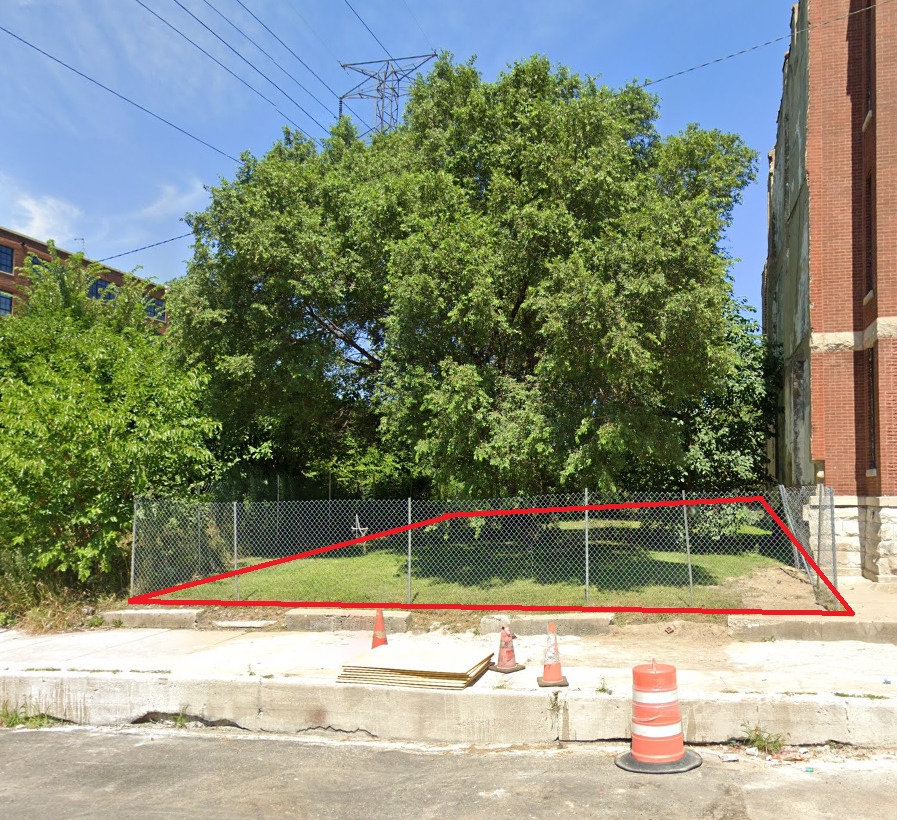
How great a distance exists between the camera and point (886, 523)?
12867 millimetres

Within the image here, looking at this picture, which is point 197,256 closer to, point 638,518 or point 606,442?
point 606,442

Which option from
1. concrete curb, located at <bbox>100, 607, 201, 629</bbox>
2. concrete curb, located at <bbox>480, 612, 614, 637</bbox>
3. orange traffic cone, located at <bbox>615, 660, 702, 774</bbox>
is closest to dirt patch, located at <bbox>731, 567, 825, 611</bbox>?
concrete curb, located at <bbox>480, 612, 614, 637</bbox>

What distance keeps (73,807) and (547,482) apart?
34.5 ft

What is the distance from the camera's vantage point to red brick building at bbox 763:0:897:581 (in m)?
13.1

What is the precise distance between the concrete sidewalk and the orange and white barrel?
2.17 ft

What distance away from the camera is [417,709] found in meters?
7.22

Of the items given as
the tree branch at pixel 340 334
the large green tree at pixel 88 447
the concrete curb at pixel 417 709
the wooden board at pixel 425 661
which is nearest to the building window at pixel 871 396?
the concrete curb at pixel 417 709

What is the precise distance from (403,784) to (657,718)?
2053 millimetres

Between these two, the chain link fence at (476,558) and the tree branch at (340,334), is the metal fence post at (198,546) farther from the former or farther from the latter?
the tree branch at (340,334)

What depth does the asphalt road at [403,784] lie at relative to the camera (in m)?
5.25

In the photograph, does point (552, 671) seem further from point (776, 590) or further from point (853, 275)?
point (853, 275)

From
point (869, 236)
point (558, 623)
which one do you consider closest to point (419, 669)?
point (558, 623)

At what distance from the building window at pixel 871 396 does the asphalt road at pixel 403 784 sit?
8909mm

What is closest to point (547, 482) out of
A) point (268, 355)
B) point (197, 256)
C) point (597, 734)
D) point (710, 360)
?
point (710, 360)
